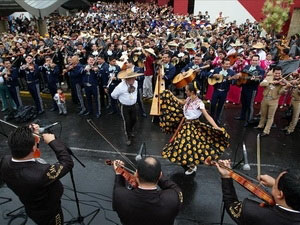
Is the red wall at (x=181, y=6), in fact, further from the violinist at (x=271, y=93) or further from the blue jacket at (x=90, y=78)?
the violinist at (x=271, y=93)

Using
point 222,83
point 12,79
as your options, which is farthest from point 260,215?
point 12,79

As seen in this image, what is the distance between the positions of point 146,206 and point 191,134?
2606 mm

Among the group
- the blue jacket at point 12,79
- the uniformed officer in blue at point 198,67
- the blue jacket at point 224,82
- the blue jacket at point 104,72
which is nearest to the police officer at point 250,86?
the blue jacket at point 224,82

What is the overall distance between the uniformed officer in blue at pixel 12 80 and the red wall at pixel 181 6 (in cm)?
2156

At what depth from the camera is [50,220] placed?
316 centimetres

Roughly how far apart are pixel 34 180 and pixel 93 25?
18503 millimetres

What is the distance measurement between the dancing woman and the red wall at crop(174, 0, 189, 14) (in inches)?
933

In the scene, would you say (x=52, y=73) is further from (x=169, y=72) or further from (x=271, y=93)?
(x=271, y=93)

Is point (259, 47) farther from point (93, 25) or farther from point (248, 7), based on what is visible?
point (248, 7)

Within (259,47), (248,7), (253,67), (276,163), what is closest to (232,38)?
(259,47)

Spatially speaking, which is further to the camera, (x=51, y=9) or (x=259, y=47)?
(x=51, y=9)

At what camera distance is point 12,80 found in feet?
27.1

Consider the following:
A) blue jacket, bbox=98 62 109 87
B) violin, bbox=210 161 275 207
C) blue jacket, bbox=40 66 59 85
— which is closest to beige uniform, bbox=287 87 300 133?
violin, bbox=210 161 275 207

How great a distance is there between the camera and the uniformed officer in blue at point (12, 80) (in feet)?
26.7
